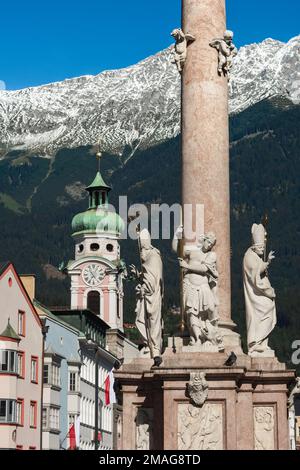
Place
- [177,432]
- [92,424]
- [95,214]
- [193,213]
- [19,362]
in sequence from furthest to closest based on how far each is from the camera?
[95,214], [92,424], [19,362], [193,213], [177,432]

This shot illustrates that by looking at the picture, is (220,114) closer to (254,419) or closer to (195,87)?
(195,87)

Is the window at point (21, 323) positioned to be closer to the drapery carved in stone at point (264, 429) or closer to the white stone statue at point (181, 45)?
the white stone statue at point (181, 45)

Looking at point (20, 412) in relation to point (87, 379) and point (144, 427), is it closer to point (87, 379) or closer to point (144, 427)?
point (87, 379)

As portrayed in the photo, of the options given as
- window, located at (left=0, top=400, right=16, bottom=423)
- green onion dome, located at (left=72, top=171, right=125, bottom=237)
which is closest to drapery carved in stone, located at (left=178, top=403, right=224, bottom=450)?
window, located at (left=0, top=400, right=16, bottom=423)

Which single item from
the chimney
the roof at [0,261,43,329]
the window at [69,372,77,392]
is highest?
the chimney

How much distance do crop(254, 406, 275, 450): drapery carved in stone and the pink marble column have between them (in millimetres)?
2246

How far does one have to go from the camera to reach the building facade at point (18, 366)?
67.2 m

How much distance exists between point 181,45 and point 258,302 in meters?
6.24

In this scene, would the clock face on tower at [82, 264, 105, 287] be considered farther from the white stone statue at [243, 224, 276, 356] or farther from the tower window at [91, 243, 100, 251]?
the white stone statue at [243, 224, 276, 356]

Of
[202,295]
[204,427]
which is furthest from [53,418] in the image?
[204,427]

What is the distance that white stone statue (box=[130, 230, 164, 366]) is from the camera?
2503cm

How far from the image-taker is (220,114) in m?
26.2

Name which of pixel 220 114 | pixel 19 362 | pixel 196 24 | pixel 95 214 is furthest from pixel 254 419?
pixel 95 214
